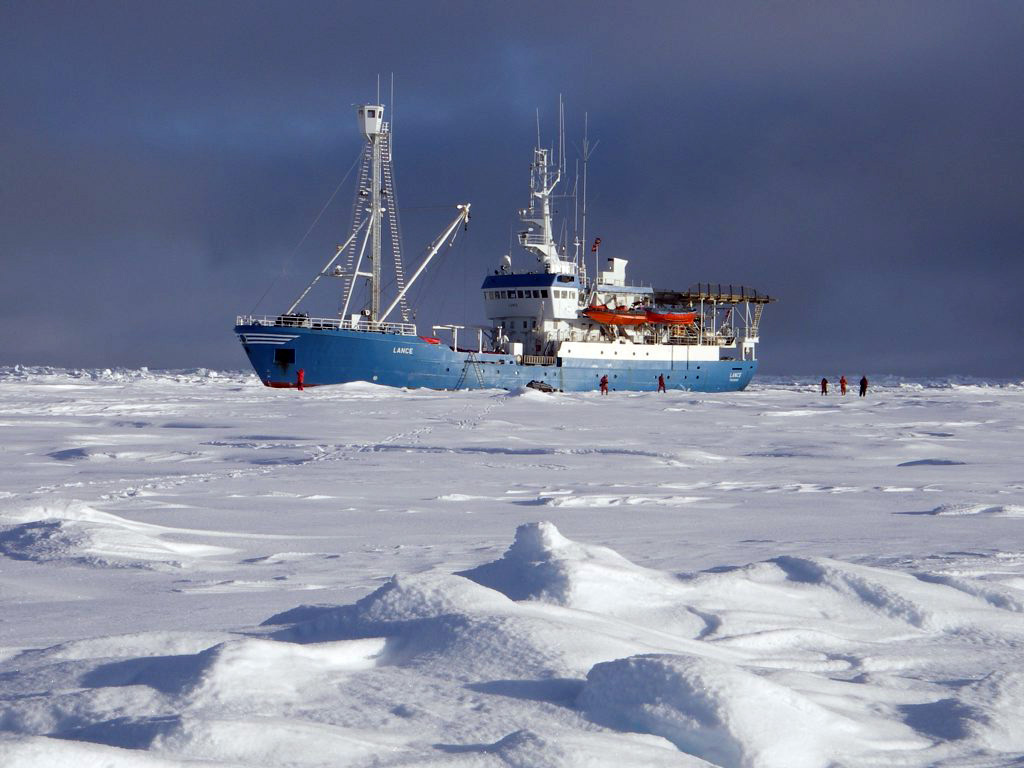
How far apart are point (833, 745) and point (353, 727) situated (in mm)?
1183

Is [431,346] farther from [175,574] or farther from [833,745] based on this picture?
[833,745]

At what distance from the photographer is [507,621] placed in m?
2.95

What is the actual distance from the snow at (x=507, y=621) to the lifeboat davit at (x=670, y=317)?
36319mm

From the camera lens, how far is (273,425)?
59.3 feet

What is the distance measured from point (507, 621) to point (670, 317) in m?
44.6

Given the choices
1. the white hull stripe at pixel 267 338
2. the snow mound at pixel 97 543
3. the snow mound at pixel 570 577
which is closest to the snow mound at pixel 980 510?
the snow mound at pixel 570 577

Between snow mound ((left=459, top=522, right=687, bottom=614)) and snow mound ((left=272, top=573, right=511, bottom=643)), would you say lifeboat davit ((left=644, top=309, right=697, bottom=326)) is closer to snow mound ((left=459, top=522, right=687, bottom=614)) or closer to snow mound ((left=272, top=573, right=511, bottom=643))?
snow mound ((left=459, top=522, right=687, bottom=614))

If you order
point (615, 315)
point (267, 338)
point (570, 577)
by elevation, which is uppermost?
point (615, 315)

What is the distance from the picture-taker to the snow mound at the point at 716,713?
89.3 inches

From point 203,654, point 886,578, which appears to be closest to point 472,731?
point 203,654

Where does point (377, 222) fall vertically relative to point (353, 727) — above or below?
above

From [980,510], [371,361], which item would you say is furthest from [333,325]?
[980,510]

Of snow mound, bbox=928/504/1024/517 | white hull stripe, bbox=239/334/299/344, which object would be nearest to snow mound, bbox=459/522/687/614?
snow mound, bbox=928/504/1024/517

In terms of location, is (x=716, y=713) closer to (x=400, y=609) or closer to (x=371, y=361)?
(x=400, y=609)
